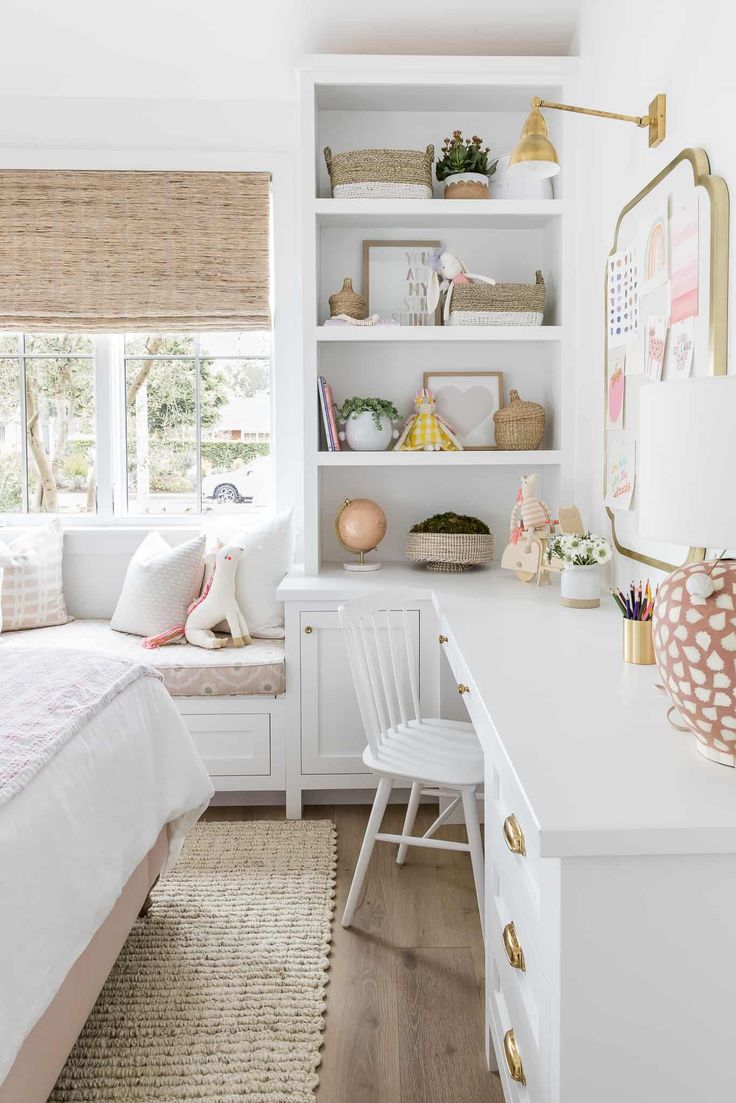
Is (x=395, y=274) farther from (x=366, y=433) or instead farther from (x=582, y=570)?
(x=582, y=570)

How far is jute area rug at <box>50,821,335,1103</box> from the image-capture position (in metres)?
1.75

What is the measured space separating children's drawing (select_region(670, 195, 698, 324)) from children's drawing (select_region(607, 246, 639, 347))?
293 mm

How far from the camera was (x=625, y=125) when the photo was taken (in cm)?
256

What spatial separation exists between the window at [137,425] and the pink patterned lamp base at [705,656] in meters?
2.66

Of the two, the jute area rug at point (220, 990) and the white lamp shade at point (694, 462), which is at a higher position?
the white lamp shade at point (694, 462)

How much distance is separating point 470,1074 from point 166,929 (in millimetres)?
882

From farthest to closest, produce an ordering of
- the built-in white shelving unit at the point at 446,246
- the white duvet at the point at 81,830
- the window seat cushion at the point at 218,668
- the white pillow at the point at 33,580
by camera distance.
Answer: the white pillow at the point at 33,580 < the built-in white shelving unit at the point at 446,246 < the window seat cushion at the point at 218,668 < the white duvet at the point at 81,830

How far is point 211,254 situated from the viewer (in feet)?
11.8

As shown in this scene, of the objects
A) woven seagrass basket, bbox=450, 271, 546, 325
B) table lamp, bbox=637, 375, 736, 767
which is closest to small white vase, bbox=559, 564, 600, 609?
woven seagrass basket, bbox=450, 271, 546, 325

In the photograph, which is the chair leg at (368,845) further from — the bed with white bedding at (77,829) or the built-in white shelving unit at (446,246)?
the built-in white shelving unit at (446,246)

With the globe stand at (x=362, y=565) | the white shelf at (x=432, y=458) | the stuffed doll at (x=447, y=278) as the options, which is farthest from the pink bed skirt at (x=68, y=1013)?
the stuffed doll at (x=447, y=278)

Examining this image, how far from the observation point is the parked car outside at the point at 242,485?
12.3ft

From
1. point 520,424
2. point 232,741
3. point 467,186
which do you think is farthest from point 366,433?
point 232,741

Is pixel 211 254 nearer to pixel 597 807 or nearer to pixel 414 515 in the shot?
pixel 414 515
